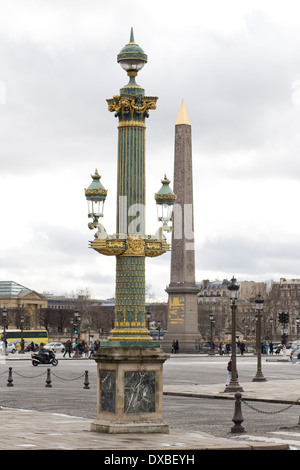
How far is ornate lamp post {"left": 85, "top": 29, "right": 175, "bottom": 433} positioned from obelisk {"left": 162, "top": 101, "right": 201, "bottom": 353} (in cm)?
4744

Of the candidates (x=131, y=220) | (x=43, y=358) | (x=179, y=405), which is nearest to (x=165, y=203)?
(x=131, y=220)

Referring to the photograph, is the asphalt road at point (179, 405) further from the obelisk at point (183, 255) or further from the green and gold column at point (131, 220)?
the obelisk at point (183, 255)

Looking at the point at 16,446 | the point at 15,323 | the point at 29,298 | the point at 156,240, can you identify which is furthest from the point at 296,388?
the point at 29,298

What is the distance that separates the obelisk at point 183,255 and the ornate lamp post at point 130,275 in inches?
1868

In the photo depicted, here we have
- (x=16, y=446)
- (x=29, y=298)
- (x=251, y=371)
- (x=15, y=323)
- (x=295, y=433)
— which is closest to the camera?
(x=16, y=446)

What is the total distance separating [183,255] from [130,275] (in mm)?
50569

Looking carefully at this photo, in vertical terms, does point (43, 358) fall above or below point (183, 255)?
below

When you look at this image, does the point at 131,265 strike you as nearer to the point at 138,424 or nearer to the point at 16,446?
the point at 138,424

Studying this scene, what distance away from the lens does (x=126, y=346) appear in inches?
679

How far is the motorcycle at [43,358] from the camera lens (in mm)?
52500

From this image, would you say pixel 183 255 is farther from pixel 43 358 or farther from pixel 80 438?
pixel 80 438

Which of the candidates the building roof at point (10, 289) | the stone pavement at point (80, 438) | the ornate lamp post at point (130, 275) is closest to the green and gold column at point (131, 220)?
the ornate lamp post at point (130, 275)

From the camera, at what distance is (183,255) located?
68062 mm

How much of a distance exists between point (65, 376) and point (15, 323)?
12070 cm
